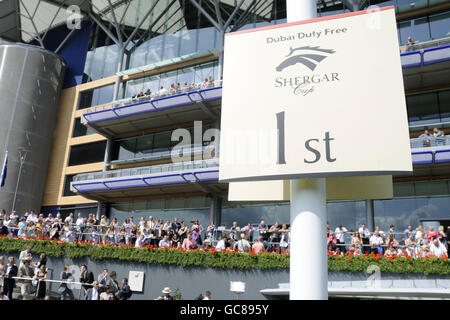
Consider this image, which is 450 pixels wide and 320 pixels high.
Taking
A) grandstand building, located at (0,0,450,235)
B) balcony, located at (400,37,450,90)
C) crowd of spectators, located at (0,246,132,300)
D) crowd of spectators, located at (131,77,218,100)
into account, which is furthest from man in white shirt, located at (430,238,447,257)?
crowd of spectators, located at (131,77,218,100)

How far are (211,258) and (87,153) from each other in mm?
21328

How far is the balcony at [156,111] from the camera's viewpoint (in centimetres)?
2564

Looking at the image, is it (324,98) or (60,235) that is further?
(60,235)

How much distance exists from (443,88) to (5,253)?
2431 cm

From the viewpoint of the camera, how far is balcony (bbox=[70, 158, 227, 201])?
2416cm

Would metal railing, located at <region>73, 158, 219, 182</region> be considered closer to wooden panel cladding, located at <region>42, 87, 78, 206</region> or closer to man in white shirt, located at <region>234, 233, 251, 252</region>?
wooden panel cladding, located at <region>42, 87, 78, 206</region>

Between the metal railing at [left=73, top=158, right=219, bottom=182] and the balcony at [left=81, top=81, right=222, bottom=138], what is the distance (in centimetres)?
389

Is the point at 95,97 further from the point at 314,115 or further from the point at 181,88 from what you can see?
the point at 314,115

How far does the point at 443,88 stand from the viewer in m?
21.2

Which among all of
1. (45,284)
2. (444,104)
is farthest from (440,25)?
(45,284)

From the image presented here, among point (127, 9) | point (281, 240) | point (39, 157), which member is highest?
point (127, 9)

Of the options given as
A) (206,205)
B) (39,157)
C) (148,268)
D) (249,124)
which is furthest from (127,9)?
(249,124)

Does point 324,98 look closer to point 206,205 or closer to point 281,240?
point 281,240

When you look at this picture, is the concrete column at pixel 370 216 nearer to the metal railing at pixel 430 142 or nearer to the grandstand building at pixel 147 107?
the grandstand building at pixel 147 107
